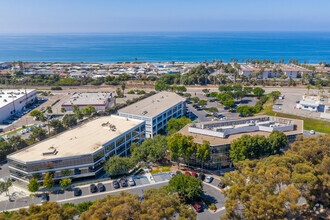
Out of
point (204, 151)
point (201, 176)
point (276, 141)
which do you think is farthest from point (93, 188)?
point (276, 141)

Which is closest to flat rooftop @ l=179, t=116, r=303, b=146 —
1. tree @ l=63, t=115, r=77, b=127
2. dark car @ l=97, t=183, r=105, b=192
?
dark car @ l=97, t=183, r=105, b=192

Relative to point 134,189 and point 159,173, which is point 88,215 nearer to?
point 134,189

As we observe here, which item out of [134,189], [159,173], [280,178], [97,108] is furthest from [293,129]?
[97,108]

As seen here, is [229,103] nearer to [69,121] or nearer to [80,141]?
[69,121]

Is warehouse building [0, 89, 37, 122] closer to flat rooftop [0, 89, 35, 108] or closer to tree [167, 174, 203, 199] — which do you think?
flat rooftop [0, 89, 35, 108]

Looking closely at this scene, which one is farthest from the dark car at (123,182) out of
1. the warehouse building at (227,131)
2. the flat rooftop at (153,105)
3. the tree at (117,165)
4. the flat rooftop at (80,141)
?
the flat rooftop at (153,105)

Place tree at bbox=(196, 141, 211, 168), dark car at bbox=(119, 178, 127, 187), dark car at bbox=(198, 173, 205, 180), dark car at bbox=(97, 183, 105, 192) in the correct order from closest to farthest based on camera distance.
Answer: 1. dark car at bbox=(97, 183, 105, 192)
2. dark car at bbox=(119, 178, 127, 187)
3. tree at bbox=(196, 141, 211, 168)
4. dark car at bbox=(198, 173, 205, 180)

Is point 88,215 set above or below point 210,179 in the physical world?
above
